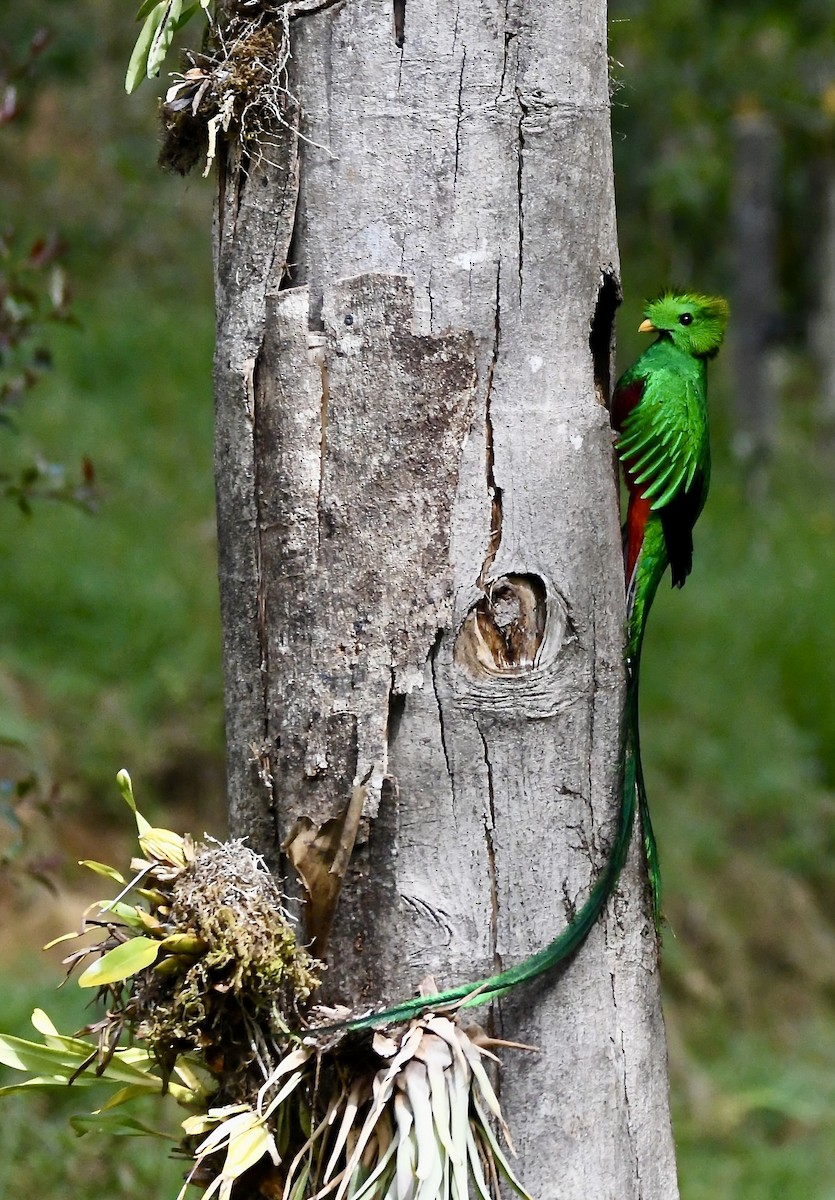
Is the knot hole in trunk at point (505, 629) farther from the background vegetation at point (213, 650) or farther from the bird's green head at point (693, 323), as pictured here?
the background vegetation at point (213, 650)

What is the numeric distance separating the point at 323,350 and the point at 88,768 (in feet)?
10.3

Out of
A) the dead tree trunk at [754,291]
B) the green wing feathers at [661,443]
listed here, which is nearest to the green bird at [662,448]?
the green wing feathers at [661,443]

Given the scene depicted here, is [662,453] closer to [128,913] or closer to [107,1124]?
[128,913]

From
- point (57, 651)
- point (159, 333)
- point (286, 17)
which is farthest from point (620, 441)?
point (159, 333)

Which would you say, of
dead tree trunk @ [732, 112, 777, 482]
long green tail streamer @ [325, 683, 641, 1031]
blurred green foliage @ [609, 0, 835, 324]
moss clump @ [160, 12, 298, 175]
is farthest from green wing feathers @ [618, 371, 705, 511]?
dead tree trunk @ [732, 112, 777, 482]

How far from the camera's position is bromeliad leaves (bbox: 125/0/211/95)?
151 centimetres

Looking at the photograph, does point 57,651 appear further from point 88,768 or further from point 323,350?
point 323,350

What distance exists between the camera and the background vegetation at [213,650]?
4016 mm

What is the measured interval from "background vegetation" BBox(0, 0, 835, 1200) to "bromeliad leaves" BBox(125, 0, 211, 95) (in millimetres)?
995

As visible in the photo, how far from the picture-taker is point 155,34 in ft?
4.98

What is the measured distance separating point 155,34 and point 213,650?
338 centimetres

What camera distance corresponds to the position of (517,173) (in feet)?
4.69

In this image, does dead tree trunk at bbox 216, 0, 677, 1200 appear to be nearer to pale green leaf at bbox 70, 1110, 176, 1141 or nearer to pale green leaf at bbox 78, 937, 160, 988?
pale green leaf at bbox 78, 937, 160, 988

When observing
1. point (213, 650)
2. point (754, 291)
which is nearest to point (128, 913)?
point (213, 650)
